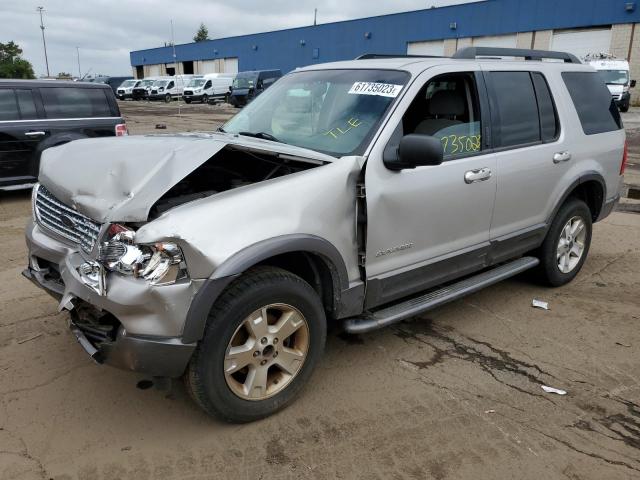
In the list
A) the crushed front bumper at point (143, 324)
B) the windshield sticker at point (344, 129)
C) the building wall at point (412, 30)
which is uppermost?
the building wall at point (412, 30)

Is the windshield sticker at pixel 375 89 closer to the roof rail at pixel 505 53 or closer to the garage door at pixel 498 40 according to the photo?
the roof rail at pixel 505 53

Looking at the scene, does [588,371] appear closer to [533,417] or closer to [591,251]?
[533,417]

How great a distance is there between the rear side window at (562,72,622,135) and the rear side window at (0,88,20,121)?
7329 mm

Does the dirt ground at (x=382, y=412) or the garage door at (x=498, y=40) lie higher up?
the garage door at (x=498, y=40)

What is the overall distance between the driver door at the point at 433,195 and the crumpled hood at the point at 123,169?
1.50 feet

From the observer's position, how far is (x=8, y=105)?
25.8 ft

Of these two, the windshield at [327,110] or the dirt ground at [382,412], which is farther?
the windshield at [327,110]

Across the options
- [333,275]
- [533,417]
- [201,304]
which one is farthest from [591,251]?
[201,304]

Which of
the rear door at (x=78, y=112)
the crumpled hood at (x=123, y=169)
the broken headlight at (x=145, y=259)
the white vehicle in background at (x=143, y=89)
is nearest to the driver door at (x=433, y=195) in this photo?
the crumpled hood at (x=123, y=169)

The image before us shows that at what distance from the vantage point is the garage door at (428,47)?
130 ft

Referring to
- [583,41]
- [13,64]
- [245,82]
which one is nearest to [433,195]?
[245,82]

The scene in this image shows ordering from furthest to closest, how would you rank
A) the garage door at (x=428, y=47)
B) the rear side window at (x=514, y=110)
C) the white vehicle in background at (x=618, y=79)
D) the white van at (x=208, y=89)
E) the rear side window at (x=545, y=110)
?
the garage door at (x=428, y=47) < the white van at (x=208, y=89) < the white vehicle in background at (x=618, y=79) < the rear side window at (x=545, y=110) < the rear side window at (x=514, y=110)

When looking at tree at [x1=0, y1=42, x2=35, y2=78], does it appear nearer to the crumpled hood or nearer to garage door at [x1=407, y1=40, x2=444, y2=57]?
garage door at [x1=407, y1=40, x2=444, y2=57]

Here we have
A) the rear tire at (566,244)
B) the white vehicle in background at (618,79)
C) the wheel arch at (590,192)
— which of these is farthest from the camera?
the white vehicle in background at (618,79)
